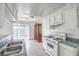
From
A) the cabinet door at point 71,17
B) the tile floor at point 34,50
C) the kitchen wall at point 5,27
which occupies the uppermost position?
the cabinet door at point 71,17

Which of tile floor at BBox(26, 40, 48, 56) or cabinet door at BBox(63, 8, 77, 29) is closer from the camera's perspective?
tile floor at BBox(26, 40, 48, 56)

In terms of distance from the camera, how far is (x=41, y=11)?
1.46m

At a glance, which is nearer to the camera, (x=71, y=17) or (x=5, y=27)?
(x=5, y=27)

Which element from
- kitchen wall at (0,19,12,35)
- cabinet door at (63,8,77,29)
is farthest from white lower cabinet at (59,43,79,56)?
kitchen wall at (0,19,12,35)

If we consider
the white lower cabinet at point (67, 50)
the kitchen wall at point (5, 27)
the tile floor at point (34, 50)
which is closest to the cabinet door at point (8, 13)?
the kitchen wall at point (5, 27)

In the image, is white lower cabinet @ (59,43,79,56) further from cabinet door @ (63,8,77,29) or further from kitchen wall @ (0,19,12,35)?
kitchen wall @ (0,19,12,35)

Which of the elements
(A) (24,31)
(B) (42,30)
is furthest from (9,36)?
(B) (42,30)

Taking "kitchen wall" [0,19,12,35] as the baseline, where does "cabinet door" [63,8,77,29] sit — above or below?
above

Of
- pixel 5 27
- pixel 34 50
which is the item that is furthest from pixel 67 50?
pixel 5 27

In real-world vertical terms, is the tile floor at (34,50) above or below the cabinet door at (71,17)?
below

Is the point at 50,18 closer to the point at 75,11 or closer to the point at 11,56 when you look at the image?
the point at 75,11

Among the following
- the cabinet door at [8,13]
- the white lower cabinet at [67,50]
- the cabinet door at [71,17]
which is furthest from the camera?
the cabinet door at [71,17]

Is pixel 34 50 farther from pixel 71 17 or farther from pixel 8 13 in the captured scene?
pixel 71 17

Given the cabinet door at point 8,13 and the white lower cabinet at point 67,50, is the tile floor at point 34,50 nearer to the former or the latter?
the white lower cabinet at point 67,50
